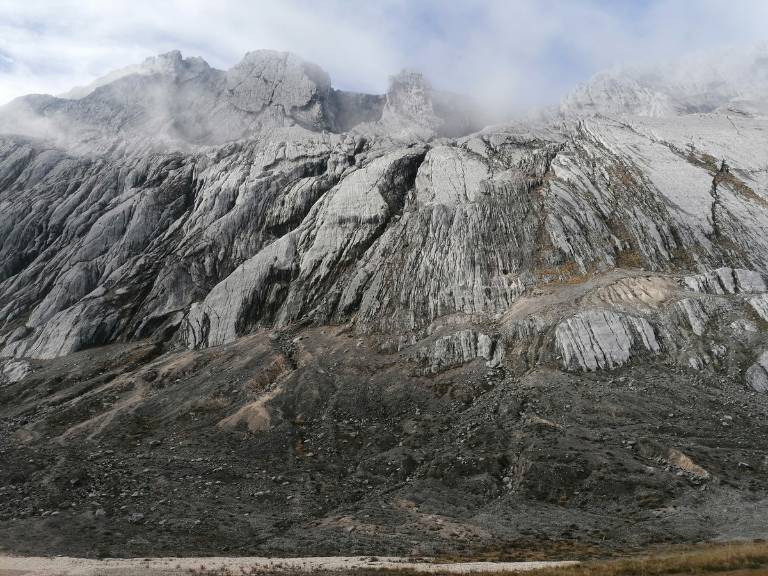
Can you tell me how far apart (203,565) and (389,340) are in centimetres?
4052

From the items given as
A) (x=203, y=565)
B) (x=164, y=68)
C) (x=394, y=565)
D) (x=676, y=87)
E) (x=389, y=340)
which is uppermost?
(x=164, y=68)

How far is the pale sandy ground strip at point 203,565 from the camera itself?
26.5m

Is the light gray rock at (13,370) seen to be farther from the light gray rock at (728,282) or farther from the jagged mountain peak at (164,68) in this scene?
the jagged mountain peak at (164,68)

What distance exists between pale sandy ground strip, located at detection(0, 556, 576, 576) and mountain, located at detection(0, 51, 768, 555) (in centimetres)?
209

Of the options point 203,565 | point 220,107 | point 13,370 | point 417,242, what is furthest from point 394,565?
point 220,107

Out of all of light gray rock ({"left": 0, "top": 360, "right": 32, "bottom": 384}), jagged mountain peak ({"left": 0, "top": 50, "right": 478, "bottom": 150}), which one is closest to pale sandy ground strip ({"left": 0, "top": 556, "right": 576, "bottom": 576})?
light gray rock ({"left": 0, "top": 360, "right": 32, "bottom": 384})

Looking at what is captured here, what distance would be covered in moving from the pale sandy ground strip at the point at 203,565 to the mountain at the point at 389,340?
82.3 inches

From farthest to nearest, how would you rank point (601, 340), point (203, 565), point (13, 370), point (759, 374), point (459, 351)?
1. point (13, 370)
2. point (459, 351)
3. point (601, 340)
4. point (759, 374)
5. point (203, 565)

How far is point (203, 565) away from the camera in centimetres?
2756

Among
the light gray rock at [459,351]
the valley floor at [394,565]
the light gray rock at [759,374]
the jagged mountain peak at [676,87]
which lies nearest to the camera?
the valley floor at [394,565]

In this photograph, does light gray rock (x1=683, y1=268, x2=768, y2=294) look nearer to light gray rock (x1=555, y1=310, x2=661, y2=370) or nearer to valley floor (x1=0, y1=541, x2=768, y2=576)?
light gray rock (x1=555, y1=310, x2=661, y2=370)

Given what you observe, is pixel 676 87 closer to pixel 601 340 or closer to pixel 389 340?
pixel 601 340

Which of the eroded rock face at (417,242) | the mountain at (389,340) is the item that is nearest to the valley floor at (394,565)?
the mountain at (389,340)

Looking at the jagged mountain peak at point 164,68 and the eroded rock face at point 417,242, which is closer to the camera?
the eroded rock face at point 417,242
